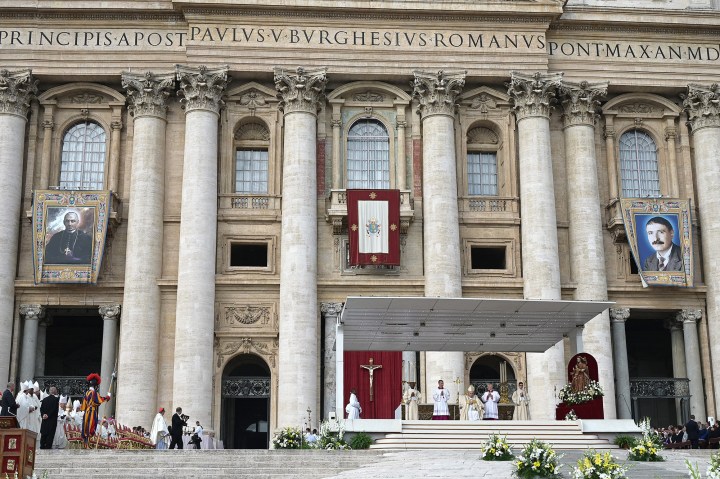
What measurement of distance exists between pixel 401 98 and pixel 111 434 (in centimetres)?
1712

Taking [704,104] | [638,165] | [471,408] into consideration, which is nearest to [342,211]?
[471,408]

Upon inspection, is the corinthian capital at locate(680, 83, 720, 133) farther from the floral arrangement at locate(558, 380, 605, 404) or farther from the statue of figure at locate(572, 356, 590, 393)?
the floral arrangement at locate(558, 380, 605, 404)

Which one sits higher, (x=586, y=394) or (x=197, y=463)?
(x=586, y=394)

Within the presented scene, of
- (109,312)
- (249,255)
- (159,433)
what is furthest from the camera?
(249,255)

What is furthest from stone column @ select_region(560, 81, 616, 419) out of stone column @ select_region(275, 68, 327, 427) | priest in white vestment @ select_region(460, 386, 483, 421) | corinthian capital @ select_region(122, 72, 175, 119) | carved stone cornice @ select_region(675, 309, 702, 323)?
corinthian capital @ select_region(122, 72, 175, 119)

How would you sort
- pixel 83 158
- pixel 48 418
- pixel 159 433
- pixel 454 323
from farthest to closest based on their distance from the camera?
1. pixel 83 158
2. pixel 159 433
3. pixel 454 323
4. pixel 48 418

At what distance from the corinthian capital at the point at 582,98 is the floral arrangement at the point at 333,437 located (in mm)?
18192

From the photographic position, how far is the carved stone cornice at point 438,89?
39.6 metres

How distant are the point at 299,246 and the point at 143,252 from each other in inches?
217

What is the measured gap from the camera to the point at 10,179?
3816cm

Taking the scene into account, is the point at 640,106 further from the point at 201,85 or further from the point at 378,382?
the point at 201,85

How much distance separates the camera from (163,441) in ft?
106

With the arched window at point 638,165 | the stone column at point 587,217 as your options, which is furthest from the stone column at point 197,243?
the arched window at point 638,165

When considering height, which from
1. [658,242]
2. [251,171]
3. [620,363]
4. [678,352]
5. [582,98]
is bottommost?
[620,363]
